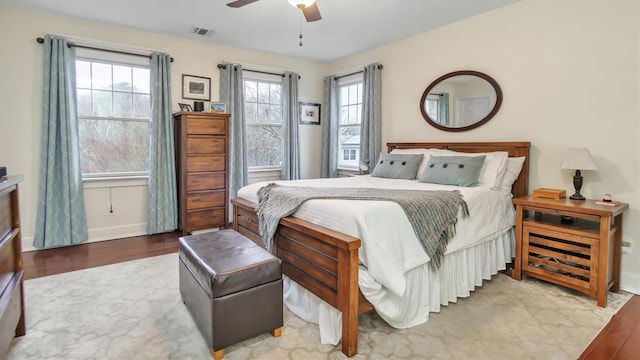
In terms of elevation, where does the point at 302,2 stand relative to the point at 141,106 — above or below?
above

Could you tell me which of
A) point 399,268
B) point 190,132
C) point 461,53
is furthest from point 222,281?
point 461,53

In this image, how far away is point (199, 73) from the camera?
4719mm

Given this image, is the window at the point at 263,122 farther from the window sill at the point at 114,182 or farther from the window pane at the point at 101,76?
the window pane at the point at 101,76

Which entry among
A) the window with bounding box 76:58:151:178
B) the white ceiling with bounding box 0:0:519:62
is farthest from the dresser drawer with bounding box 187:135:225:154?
the white ceiling with bounding box 0:0:519:62

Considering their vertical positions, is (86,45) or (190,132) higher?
(86,45)

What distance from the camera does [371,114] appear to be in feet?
16.0

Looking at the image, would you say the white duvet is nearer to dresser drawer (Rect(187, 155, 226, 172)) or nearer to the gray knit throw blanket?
the gray knit throw blanket

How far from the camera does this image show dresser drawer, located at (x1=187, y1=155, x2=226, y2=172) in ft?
14.0

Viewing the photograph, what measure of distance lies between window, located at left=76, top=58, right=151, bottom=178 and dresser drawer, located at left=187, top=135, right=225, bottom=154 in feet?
2.23

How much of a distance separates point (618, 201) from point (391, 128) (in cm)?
259

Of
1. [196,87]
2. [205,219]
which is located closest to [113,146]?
[196,87]

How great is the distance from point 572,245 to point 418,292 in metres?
1.35

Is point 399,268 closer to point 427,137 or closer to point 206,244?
point 206,244

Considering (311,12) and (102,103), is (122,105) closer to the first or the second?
(102,103)
